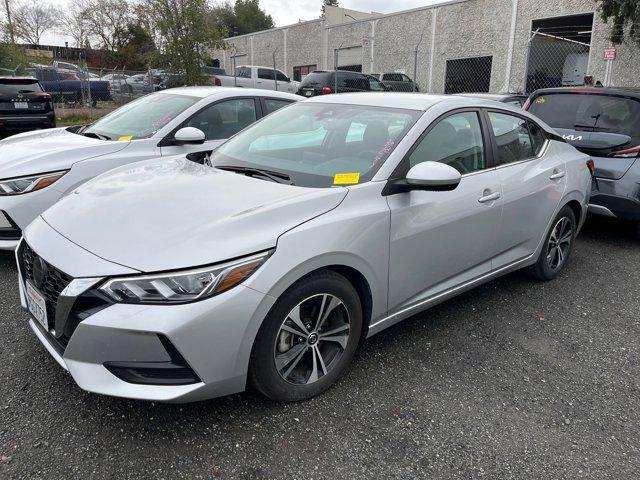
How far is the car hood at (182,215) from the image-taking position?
2182mm

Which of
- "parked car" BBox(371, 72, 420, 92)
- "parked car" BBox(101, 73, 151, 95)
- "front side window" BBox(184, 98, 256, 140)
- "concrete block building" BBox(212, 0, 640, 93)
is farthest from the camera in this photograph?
"parked car" BBox(371, 72, 420, 92)

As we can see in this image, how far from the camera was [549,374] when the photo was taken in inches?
117

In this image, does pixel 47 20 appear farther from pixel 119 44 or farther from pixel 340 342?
pixel 340 342

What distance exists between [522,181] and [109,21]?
1942 inches

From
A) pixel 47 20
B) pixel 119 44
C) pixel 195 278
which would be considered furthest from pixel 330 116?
pixel 47 20

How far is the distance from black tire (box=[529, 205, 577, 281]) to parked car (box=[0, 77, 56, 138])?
9.43m

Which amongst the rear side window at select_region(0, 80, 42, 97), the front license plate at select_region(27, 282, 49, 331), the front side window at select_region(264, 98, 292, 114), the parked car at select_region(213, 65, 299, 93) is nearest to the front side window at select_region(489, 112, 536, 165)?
the front side window at select_region(264, 98, 292, 114)

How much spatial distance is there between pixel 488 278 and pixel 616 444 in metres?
1.44

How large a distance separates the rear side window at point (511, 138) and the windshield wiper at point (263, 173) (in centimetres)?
162

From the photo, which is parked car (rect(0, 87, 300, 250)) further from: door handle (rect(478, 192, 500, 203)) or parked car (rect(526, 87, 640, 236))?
parked car (rect(526, 87, 640, 236))

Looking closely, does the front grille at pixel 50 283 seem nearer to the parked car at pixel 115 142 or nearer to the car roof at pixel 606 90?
the parked car at pixel 115 142

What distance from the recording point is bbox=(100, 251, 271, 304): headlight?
2.07m

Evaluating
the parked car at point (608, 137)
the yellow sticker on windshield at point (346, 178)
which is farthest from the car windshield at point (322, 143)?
the parked car at point (608, 137)

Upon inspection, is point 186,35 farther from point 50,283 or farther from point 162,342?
point 162,342
